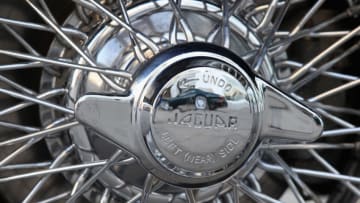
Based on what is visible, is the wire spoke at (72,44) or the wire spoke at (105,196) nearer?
the wire spoke at (72,44)

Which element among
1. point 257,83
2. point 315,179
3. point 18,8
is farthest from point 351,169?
point 18,8

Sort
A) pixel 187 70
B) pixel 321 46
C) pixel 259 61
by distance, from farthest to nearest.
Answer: pixel 321 46
pixel 259 61
pixel 187 70

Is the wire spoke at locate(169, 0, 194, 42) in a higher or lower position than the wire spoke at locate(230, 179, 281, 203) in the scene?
higher

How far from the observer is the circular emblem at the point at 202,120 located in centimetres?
61

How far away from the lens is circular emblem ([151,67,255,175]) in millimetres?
609

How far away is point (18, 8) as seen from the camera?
2.56 feet

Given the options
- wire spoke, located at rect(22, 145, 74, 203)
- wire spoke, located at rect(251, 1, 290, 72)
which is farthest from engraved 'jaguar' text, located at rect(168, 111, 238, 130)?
wire spoke, located at rect(22, 145, 74, 203)

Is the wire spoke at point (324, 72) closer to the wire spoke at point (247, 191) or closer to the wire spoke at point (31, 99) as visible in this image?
the wire spoke at point (247, 191)

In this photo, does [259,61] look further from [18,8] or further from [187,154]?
[18,8]

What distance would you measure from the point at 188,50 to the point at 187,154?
10 centimetres

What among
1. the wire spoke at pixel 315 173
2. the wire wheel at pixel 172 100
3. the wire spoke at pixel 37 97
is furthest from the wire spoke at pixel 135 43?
the wire spoke at pixel 315 173

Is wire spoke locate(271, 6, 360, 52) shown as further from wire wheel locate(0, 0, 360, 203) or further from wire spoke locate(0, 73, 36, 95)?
wire spoke locate(0, 73, 36, 95)

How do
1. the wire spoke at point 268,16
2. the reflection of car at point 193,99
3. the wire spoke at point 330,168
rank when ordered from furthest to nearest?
the wire spoke at point 330,168 → the wire spoke at point 268,16 → the reflection of car at point 193,99

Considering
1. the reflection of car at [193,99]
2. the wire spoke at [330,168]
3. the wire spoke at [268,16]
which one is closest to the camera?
the reflection of car at [193,99]
